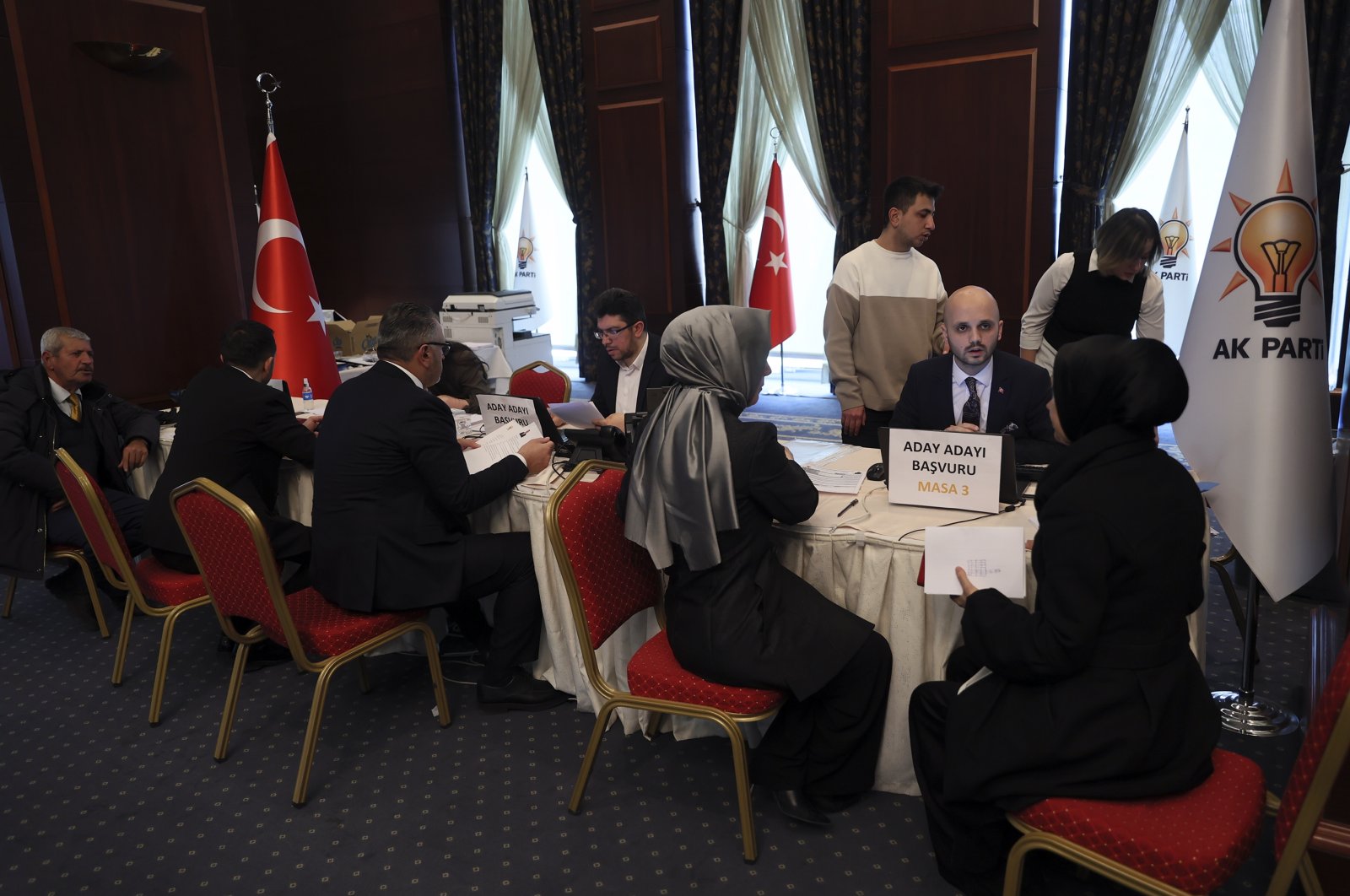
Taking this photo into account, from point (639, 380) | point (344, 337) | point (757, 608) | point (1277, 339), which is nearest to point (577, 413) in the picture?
point (639, 380)

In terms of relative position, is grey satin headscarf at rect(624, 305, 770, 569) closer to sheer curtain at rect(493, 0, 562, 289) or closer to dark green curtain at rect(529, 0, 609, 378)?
dark green curtain at rect(529, 0, 609, 378)

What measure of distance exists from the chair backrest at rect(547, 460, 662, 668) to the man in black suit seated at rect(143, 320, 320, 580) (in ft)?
3.97

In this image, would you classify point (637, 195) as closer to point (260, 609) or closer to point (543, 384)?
point (543, 384)

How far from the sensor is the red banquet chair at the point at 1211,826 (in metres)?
1.37

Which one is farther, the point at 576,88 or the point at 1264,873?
the point at 576,88

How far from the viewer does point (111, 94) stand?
4.61m

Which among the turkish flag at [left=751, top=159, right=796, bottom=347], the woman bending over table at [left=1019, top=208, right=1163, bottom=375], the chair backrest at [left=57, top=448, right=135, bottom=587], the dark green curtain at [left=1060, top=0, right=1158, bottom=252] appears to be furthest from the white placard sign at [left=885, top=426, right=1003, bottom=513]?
the turkish flag at [left=751, top=159, right=796, bottom=347]

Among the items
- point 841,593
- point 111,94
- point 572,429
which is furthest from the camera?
point 111,94

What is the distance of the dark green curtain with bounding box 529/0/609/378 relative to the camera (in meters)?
7.27

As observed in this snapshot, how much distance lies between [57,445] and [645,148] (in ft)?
15.7

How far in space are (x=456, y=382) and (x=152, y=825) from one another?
6.75 ft

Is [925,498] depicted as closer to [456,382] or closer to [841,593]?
[841,593]

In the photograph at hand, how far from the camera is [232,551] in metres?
2.30

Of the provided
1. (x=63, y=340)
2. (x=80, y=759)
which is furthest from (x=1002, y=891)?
(x=63, y=340)
